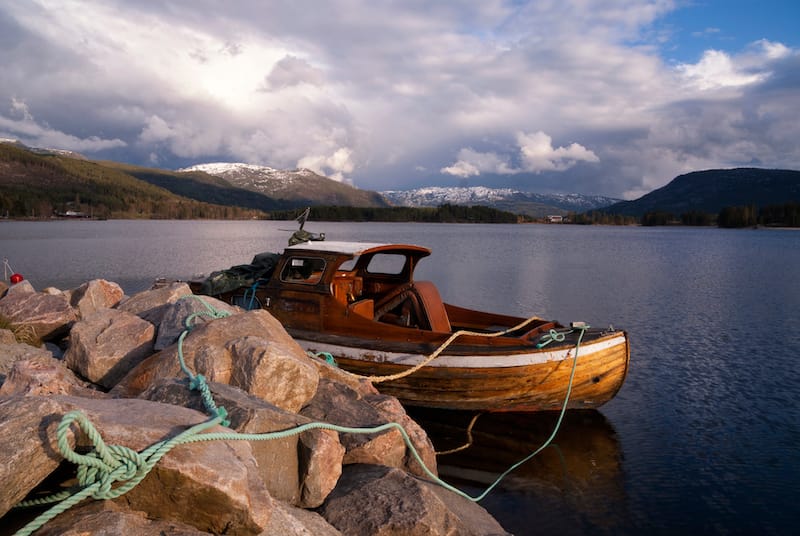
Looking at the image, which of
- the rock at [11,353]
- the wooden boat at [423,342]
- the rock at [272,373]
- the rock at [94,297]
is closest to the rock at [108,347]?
the rock at [11,353]

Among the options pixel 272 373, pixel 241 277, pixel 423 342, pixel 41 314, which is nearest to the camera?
pixel 272 373

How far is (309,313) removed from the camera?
12.8 metres

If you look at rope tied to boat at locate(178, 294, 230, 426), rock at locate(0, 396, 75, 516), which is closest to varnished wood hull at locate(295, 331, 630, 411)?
rope tied to boat at locate(178, 294, 230, 426)

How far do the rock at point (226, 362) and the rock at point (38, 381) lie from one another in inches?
23.8

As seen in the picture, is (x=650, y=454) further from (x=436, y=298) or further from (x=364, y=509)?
(x=364, y=509)

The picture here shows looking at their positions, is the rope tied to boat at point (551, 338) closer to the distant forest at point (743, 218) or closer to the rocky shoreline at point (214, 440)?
the rocky shoreline at point (214, 440)

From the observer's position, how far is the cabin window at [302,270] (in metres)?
13.2

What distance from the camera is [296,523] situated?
4734 mm

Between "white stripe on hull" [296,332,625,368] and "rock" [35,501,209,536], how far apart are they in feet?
25.9

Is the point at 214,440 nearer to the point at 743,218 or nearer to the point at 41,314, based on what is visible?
the point at 41,314

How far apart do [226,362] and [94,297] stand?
9.32 metres

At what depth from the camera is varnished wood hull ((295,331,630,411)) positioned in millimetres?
11336

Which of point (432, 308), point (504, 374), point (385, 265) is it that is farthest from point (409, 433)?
point (385, 265)

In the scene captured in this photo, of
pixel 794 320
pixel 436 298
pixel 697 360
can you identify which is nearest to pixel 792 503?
pixel 436 298
